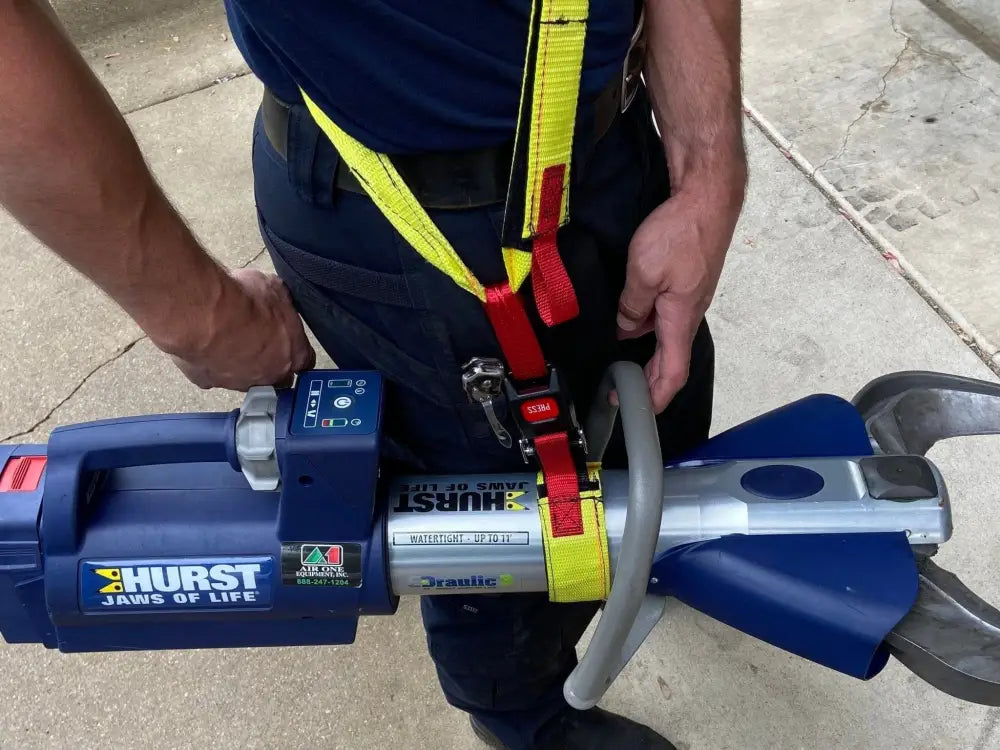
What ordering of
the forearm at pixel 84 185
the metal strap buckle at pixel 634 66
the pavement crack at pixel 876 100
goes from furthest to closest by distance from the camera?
the pavement crack at pixel 876 100 → the metal strap buckle at pixel 634 66 → the forearm at pixel 84 185

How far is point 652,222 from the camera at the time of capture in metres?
0.96

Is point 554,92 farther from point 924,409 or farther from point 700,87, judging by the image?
point 924,409

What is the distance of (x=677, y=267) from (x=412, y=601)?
3.61ft

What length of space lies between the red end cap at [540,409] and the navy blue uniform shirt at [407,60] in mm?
257

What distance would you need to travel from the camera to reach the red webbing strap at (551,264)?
83cm

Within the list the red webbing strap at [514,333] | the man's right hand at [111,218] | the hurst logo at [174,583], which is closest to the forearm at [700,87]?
the red webbing strap at [514,333]

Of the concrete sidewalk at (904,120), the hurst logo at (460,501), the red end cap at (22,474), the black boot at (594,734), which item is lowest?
the black boot at (594,734)

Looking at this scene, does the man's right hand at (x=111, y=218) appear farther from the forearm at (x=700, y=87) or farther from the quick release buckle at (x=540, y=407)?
the forearm at (x=700, y=87)

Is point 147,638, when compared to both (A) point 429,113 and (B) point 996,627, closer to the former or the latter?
(A) point 429,113

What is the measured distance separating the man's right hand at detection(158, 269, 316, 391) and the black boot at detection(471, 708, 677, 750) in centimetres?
82

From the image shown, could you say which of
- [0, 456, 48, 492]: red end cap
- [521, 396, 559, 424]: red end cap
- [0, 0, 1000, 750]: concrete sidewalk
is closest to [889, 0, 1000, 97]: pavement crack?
[0, 0, 1000, 750]: concrete sidewalk

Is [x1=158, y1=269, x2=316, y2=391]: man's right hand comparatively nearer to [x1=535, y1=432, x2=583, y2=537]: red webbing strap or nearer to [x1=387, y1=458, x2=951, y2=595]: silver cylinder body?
[x1=387, y1=458, x2=951, y2=595]: silver cylinder body

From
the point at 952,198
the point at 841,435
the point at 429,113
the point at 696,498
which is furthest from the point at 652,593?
the point at 952,198

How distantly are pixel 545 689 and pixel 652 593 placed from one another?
554 mm
